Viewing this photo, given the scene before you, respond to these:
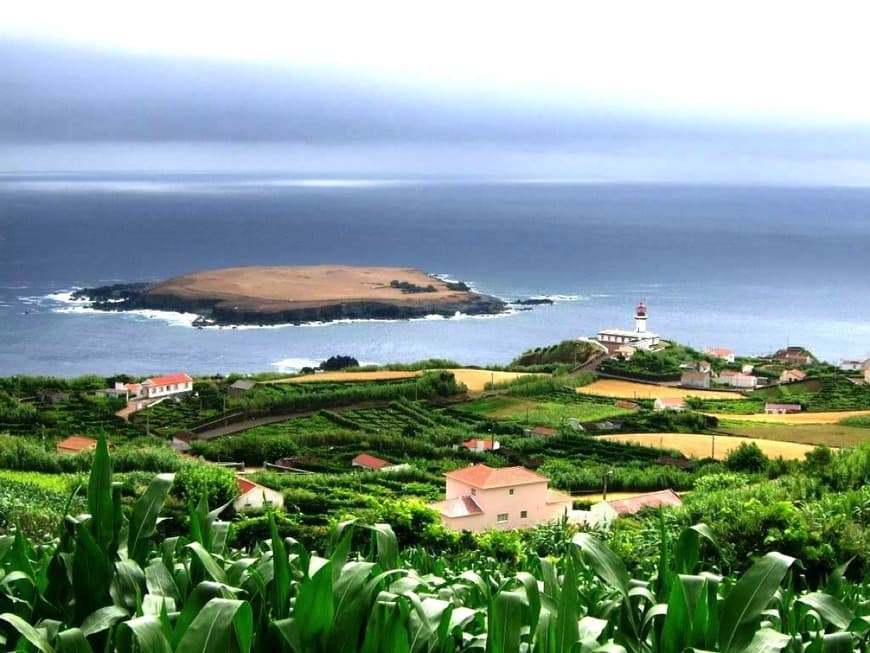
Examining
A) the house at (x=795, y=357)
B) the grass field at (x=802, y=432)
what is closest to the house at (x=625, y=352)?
the house at (x=795, y=357)

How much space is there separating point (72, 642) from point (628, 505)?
1258 cm

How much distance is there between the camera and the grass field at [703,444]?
20.5 meters

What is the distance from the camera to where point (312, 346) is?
44.2 meters

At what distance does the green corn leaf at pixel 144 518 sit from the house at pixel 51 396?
2495cm

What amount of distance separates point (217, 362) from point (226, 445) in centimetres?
1965

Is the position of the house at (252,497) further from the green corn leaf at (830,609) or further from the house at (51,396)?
the house at (51,396)

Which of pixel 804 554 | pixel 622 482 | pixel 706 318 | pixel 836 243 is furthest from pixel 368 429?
pixel 836 243

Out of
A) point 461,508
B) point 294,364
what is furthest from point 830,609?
point 294,364

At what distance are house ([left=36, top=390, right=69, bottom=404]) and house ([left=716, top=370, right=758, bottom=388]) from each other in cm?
1990

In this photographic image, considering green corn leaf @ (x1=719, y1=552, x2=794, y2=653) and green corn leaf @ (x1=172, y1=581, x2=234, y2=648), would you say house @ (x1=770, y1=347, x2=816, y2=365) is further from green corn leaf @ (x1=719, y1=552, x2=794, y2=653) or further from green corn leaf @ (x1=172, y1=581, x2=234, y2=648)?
green corn leaf @ (x1=172, y1=581, x2=234, y2=648)

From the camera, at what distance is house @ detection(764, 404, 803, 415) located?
1098 inches

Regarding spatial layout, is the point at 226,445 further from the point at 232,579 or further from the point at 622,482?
the point at 232,579

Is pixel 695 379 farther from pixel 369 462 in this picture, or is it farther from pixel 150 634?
pixel 150 634

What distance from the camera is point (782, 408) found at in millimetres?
28047
